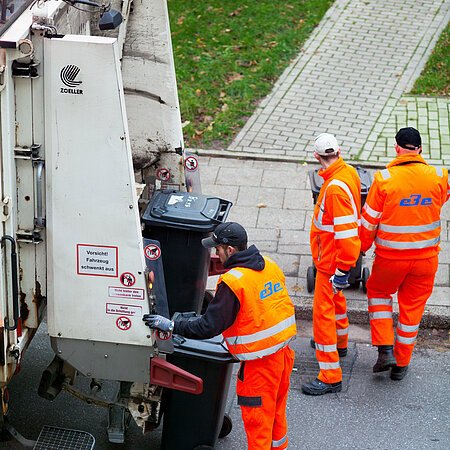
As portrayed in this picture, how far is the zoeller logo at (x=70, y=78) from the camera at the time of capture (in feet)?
14.0

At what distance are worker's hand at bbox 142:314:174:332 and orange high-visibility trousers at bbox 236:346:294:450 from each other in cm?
54

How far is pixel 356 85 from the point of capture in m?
10.8

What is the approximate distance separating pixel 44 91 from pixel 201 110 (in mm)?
5868

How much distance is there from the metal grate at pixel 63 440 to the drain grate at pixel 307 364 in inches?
59.5

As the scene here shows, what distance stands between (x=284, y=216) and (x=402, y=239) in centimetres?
229

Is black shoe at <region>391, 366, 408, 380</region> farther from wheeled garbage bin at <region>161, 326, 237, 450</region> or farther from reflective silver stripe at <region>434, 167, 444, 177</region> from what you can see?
wheeled garbage bin at <region>161, 326, 237, 450</region>

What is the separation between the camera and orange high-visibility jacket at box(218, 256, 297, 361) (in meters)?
4.79

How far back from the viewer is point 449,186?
620 cm

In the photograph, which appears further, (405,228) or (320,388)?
(320,388)

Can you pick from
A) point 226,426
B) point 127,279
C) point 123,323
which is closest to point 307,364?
point 226,426

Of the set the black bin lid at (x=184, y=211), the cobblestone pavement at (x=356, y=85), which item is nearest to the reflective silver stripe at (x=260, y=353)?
the black bin lid at (x=184, y=211)

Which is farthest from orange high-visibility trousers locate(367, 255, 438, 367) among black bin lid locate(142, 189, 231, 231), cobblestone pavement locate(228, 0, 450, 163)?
cobblestone pavement locate(228, 0, 450, 163)

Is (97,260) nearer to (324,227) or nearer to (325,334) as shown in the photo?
(324,227)

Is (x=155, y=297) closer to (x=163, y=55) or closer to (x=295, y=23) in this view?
(x=163, y=55)
